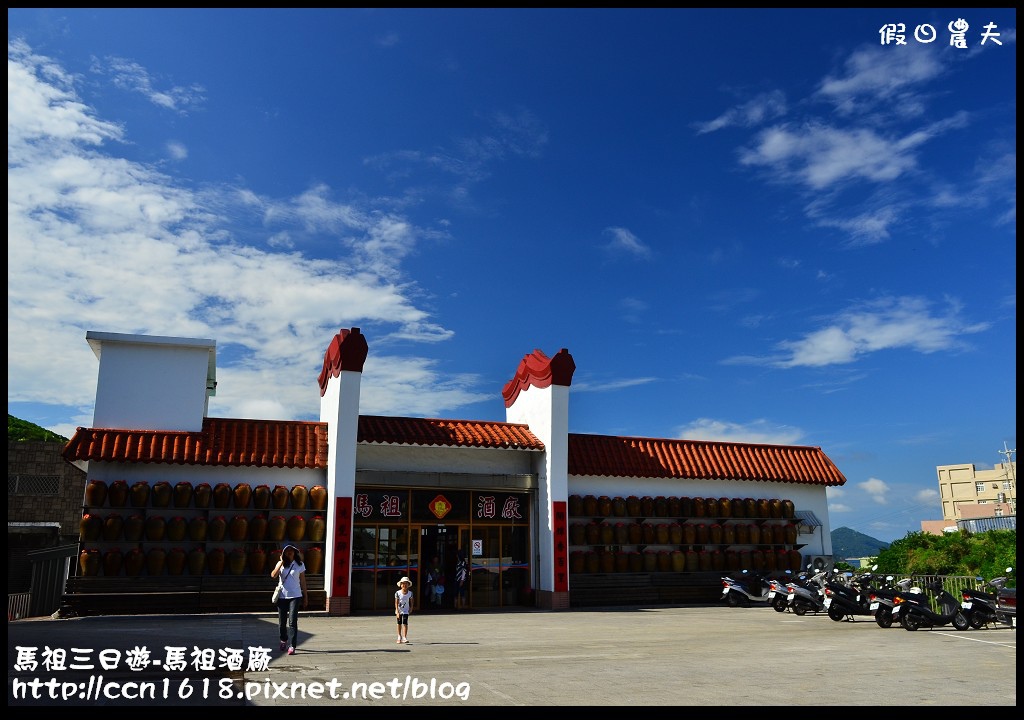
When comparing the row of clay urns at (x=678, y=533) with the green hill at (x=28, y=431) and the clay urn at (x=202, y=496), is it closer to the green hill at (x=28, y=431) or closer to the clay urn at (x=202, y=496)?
the clay urn at (x=202, y=496)

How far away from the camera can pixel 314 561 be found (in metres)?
18.2

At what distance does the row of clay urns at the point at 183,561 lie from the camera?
16859 millimetres

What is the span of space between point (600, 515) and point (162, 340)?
1270 cm

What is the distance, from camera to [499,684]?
8.51 m

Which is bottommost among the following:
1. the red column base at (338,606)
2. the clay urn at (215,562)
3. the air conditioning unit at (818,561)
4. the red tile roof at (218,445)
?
the red column base at (338,606)

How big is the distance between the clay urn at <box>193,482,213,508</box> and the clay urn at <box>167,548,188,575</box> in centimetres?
118

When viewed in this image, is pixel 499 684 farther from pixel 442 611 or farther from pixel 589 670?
pixel 442 611

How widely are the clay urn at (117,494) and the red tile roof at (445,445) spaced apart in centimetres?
59

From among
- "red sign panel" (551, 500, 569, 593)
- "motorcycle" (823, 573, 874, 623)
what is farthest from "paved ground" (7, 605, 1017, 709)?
"red sign panel" (551, 500, 569, 593)

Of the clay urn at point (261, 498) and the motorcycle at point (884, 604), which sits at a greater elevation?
the clay urn at point (261, 498)

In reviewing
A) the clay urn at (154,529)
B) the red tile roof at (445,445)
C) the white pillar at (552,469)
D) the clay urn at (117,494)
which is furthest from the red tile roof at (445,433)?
the clay urn at (117,494)

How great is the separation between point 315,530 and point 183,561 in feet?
10.0
